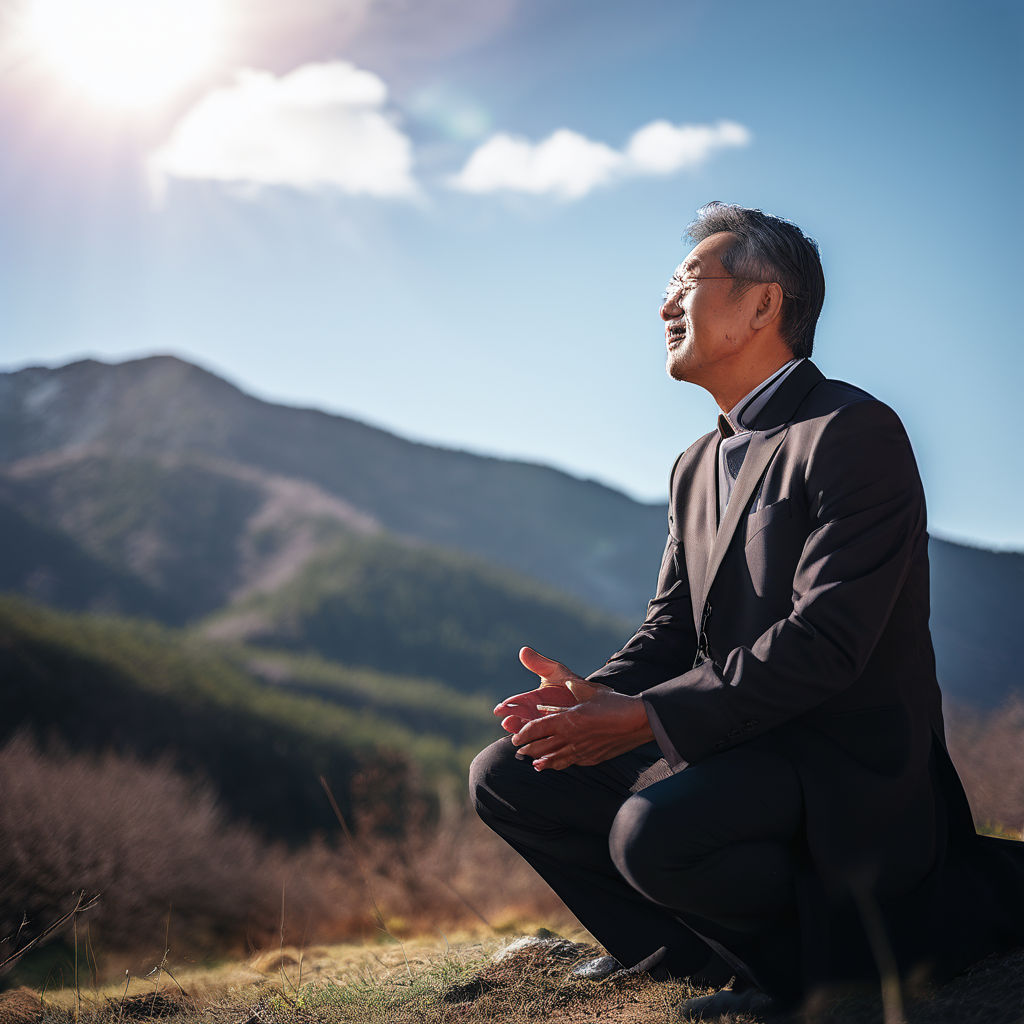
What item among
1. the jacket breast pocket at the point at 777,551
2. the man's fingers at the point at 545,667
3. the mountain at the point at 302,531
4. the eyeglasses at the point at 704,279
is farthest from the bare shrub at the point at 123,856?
the mountain at the point at 302,531

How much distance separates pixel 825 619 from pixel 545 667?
79 cm

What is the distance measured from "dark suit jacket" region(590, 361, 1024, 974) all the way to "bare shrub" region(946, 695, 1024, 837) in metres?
3.92

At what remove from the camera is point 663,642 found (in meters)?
2.77

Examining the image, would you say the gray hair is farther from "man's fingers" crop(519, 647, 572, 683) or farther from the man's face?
"man's fingers" crop(519, 647, 572, 683)

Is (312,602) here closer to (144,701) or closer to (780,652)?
(144,701)

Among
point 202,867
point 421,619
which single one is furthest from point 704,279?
point 421,619

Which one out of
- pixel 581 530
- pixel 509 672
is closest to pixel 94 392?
pixel 581 530

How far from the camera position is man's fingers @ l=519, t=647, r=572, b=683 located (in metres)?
2.47

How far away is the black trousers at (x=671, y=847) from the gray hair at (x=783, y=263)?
1.23 metres

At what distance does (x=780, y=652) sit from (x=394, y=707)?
24.6 metres

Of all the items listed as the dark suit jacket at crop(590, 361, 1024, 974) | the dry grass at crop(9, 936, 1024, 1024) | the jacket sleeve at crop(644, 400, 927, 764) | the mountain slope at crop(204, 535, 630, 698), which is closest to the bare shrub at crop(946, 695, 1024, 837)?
the dry grass at crop(9, 936, 1024, 1024)

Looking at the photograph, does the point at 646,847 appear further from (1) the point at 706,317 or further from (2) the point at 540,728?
(1) the point at 706,317

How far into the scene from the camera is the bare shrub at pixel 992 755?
5777 mm

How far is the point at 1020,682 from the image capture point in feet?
21.0
